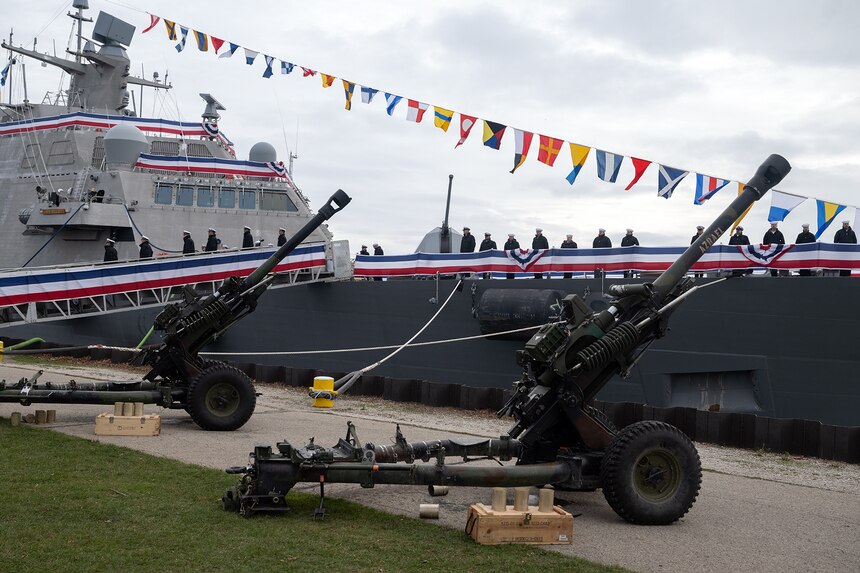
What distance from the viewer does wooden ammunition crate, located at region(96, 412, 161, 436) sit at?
973 cm

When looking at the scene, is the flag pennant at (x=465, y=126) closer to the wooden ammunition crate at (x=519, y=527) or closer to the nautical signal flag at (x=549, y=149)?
the nautical signal flag at (x=549, y=149)

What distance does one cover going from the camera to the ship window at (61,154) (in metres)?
21.9

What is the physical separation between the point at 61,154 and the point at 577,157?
589 inches

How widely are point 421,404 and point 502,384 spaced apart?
1.63 meters

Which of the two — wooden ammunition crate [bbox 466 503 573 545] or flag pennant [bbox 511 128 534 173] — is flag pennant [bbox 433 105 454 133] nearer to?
flag pennant [bbox 511 128 534 173]

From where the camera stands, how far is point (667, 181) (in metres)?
12.6

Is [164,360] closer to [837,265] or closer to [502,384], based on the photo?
[502,384]

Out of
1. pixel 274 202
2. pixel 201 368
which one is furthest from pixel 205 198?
pixel 201 368

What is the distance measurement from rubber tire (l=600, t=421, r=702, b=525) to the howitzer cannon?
5.13 m

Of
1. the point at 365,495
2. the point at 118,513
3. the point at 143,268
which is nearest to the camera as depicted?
the point at 118,513

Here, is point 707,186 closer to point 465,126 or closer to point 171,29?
point 465,126

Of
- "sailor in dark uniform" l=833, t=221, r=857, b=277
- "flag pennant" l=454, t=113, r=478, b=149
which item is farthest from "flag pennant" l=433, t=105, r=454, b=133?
"sailor in dark uniform" l=833, t=221, r=857, b=277

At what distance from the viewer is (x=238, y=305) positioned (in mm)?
10805

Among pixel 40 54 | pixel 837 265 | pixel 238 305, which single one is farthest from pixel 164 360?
pixel 40 54
